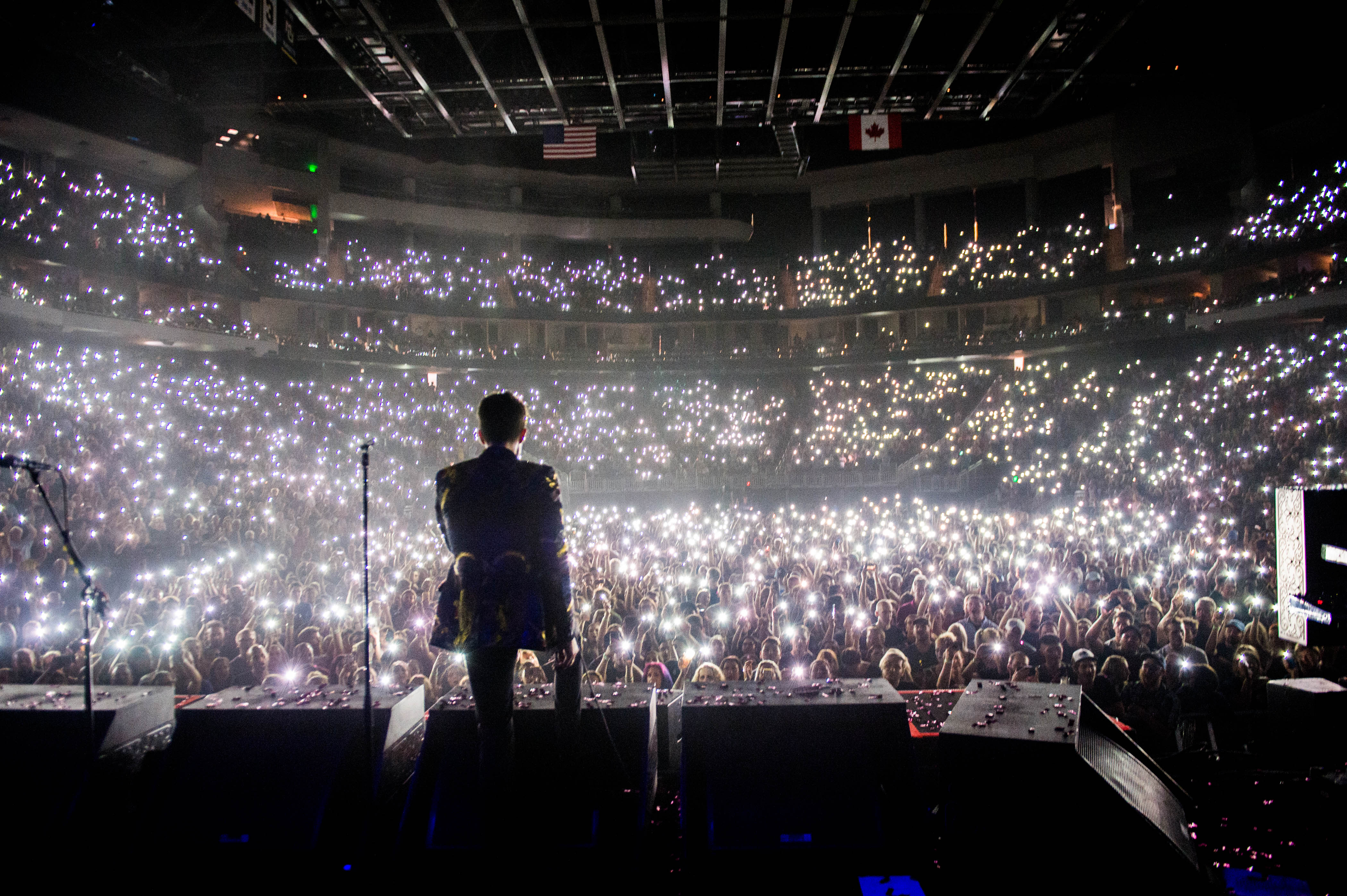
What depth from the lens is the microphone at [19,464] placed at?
11.1 feet

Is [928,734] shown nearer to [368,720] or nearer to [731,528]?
[368,720]

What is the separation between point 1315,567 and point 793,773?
316 cm

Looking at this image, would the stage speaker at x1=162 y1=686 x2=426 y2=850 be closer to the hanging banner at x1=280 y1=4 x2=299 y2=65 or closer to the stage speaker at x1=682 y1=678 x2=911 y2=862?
the stage speaker at x1=682 y1=678 x2=911 y2=862

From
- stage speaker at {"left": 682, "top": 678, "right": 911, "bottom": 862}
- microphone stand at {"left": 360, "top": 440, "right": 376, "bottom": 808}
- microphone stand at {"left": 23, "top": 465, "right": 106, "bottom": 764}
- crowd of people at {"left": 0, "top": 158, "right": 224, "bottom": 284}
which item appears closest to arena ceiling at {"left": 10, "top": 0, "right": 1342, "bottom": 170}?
microphone stand at {"left": 23, "top": 465, "right": 106, "bottom": 764}

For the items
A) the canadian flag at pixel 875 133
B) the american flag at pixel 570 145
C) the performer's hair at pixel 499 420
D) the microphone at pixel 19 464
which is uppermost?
the american flag at pixel 570 145

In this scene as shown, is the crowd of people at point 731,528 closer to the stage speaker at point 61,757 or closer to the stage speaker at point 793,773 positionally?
the stage speaker at point 793,773

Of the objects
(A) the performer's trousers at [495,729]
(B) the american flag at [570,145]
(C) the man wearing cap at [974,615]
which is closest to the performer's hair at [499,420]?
(A) the performer's trousers at [495,729]

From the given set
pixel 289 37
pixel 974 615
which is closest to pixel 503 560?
pixel 289 37

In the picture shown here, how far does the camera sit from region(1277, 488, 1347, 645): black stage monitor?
3570mm

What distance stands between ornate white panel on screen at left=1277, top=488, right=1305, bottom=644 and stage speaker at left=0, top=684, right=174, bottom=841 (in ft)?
20.9

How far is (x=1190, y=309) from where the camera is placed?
75.0 feet

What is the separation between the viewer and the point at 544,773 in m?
3.23

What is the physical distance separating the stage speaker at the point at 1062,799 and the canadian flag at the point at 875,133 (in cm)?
699

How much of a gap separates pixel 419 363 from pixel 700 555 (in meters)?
18.6
